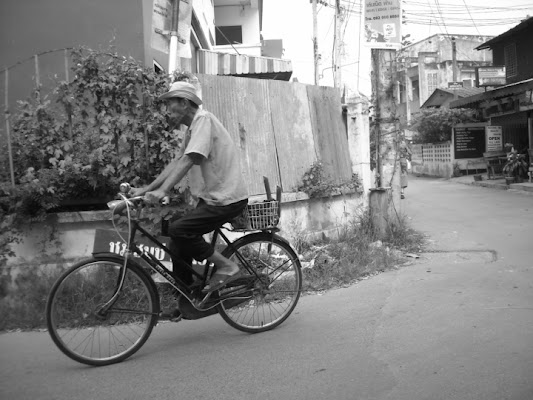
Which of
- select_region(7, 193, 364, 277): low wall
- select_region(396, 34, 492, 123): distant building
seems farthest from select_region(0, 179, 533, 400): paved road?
select_region(396, 34, 492, 123): distant building

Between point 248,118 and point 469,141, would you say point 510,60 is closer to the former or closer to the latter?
point 469,141

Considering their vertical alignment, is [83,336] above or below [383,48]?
below

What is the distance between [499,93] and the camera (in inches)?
655

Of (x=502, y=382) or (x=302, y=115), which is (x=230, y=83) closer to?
(x=302, y=115)

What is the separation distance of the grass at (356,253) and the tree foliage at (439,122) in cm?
1524

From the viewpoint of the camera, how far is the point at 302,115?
277 inches

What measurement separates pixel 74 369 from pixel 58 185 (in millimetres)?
2137

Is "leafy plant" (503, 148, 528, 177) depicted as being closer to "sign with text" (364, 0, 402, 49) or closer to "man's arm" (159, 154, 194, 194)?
"sign with text" (364, 0, 402, 49)

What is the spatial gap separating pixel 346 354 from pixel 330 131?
176 inches

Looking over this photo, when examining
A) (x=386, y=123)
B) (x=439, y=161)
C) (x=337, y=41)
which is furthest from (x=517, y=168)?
(x=386, y=123)

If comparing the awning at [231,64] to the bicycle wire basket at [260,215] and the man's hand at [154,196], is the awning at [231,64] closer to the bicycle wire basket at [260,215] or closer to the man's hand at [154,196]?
the bicycle wire basket at [260,215]

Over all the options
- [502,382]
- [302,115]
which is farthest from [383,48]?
[502,382]

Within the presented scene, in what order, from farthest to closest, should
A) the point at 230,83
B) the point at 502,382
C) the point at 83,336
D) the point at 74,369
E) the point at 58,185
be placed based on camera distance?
the point at 230,83 < the point at 58,185 < the point at 83,336 < the point at 74,369 < the point at 502,382

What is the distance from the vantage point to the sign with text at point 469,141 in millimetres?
20984
